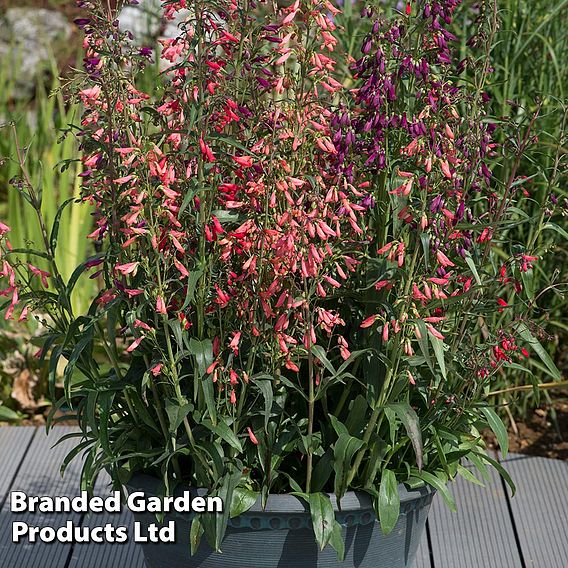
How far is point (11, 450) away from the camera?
3225 millimetres

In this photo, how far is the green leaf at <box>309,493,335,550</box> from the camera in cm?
194

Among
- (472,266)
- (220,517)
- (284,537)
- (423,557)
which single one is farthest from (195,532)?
(423,557)

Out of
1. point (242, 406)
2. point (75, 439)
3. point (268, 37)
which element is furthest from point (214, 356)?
point (75, 439)

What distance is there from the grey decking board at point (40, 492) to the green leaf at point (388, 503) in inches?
40.7

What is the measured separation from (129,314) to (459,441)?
84 cm

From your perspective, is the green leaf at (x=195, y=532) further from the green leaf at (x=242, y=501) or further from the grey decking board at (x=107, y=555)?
the grey decking board at (x=107, y=555)

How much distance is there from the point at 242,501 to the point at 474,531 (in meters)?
1.04

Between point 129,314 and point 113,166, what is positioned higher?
point 113,166

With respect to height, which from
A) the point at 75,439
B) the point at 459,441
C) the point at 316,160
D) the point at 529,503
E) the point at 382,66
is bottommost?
the point at 75,439

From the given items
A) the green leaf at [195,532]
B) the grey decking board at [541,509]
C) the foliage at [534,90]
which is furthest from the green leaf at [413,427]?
the foliage at [534,90]

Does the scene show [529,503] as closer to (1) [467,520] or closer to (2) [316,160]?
(1) [467,520]

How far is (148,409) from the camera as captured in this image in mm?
2168

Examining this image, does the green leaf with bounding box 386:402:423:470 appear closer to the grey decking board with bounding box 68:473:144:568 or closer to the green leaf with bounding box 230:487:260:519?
the green leaf with bounding box 230:487:260:519

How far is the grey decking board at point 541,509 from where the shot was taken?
2697 mm
